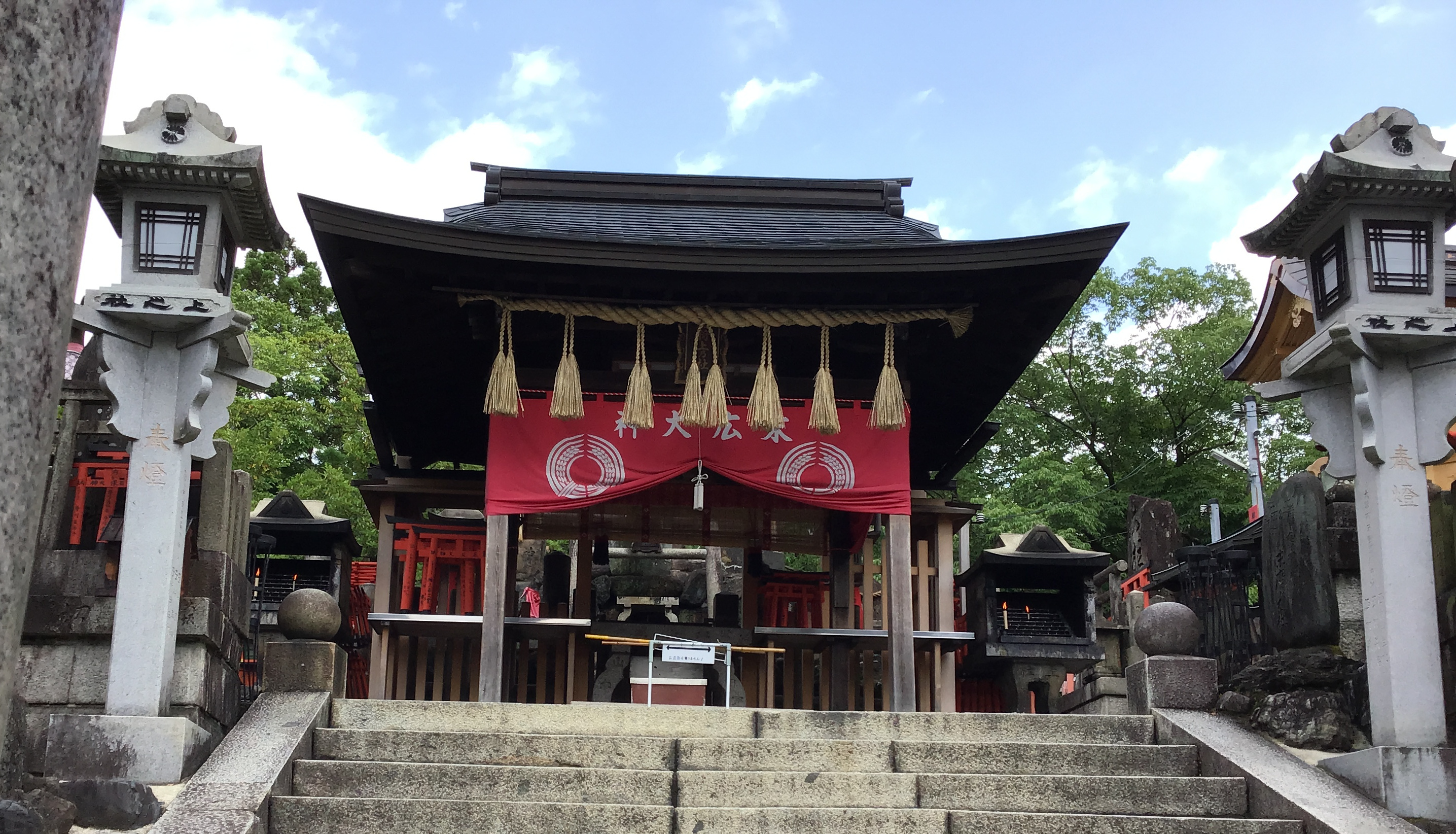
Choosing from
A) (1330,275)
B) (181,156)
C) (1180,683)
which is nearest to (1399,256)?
(1330,275)

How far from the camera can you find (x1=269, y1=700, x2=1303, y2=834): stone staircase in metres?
5.84

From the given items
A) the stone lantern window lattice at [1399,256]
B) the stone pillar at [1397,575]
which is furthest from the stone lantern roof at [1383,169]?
the stone pillar at [1397,575]

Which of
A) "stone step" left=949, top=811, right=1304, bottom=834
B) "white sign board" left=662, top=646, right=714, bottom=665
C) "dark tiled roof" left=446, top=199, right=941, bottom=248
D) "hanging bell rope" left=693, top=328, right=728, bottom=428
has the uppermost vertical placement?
"dark tiled roof" left=446, top=199, right=941, bottom=248

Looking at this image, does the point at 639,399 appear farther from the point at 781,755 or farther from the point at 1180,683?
the point at 1180,683

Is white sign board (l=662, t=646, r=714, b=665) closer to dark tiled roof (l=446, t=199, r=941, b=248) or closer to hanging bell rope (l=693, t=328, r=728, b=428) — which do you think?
hanging bell rope (l=693, t=328, r=728, b=428)

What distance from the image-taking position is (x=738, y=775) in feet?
20.2

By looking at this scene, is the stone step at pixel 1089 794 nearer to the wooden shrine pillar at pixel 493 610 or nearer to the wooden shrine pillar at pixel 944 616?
the wooden shrine pillar at pixel 493 610

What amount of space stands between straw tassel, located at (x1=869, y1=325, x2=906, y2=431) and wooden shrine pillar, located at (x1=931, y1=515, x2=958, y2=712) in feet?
7.44

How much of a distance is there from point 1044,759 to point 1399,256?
3467 mm

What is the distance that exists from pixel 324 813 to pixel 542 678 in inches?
184

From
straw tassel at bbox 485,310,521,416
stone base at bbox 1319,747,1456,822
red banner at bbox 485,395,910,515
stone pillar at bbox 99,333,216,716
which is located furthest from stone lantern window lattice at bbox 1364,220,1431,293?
stone pillar at bbox 99,333,216,716

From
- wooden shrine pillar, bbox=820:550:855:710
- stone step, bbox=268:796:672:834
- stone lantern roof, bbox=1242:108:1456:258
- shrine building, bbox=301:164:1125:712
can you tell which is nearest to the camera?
stone step, bbox=268:796:672:834

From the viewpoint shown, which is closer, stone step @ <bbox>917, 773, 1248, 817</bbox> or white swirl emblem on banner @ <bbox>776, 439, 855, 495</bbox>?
stone step @ <bbox>917, 773, 1248, 817</bbox>

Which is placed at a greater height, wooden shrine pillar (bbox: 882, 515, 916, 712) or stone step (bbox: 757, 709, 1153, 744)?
wooden shrine pillar (bbox: 882, 515, 916, 712)
